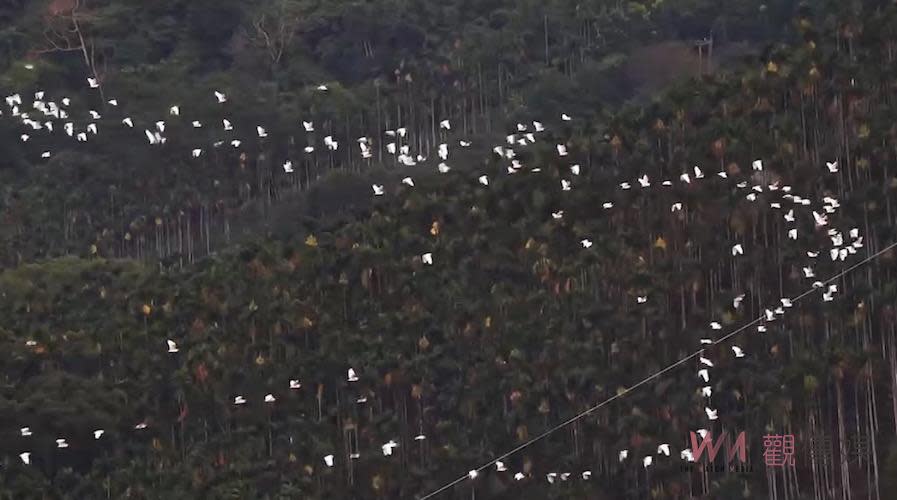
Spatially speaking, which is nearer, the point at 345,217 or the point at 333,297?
the point at 333,297

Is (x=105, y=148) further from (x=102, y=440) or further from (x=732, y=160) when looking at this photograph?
(x=732, y=160)

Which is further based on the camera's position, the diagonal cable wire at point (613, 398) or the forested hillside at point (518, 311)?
the diagonal cable wire at point (613, 398)

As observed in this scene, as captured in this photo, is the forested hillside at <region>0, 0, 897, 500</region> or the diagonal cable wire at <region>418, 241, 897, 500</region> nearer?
the forested hillside at <region>0, 0, 897, 500</region>

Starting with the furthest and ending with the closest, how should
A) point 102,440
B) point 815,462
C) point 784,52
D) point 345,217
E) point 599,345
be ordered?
point 345,217
point 784,52
point 102,440
point 599,345
point 815,462

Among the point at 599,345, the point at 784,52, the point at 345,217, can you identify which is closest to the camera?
the point at 599,345

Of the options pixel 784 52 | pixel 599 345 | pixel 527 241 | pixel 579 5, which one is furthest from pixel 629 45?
pixel 599 345

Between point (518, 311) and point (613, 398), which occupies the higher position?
point (518, 311)

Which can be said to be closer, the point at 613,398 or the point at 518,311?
the point at 613,398

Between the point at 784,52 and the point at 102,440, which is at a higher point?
the point at 784,52
